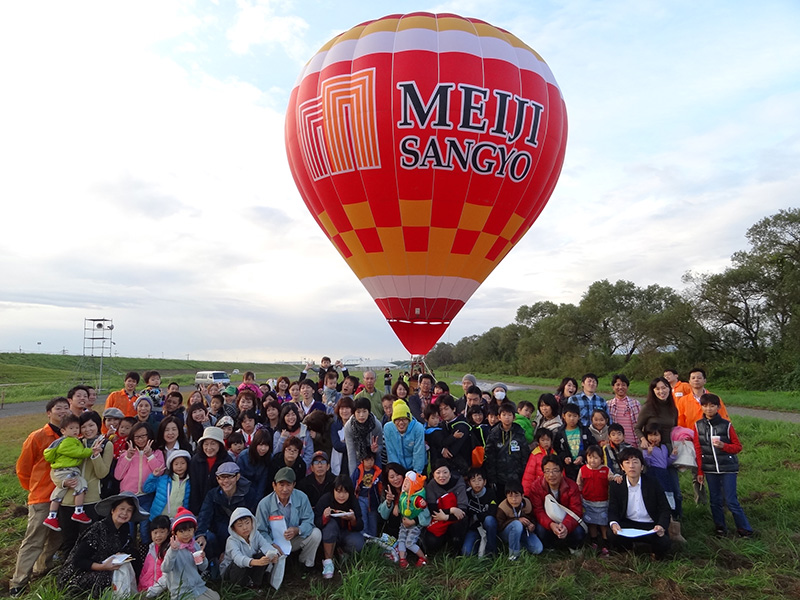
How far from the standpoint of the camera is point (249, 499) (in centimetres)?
502

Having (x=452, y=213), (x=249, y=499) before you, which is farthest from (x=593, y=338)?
(x=249, y=499)

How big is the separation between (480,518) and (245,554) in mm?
2257

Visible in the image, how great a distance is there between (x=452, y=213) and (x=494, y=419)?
211 inches

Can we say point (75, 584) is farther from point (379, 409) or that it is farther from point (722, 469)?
point (722, 469)

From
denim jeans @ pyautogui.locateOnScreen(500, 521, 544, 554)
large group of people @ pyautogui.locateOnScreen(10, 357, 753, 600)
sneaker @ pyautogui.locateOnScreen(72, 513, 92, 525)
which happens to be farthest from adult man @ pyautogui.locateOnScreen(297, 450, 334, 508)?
sneaker @ pyautogui.locateOnScreen(72, 513, 92, 525)

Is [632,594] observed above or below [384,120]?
below

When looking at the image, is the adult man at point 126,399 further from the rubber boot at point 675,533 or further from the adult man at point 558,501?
the rubber boot at point 675,533

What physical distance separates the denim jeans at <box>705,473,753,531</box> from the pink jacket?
5.82 meters

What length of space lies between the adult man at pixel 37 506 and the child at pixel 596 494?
4.88m

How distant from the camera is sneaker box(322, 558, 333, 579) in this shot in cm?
460

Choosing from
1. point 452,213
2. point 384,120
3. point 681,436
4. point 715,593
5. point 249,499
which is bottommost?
point 715,593

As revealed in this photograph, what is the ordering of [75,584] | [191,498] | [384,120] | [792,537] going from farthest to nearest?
[384,120]
[792,537]
[191,498]
[75,584]

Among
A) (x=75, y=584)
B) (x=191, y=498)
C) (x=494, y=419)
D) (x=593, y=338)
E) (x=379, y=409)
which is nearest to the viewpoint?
(x=75, y=584)

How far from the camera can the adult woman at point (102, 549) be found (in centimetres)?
410
